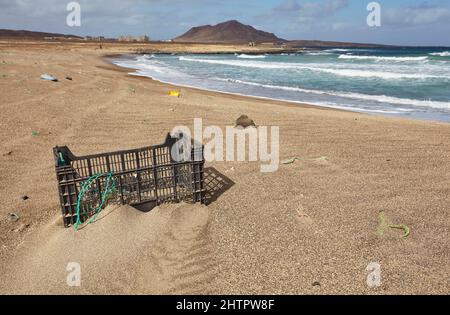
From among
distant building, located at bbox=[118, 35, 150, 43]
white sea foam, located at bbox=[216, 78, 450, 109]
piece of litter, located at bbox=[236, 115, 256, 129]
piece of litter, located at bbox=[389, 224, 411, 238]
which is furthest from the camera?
distant building, located at bbox=[118, 35, 150, 43]

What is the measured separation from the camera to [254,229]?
4.24 m

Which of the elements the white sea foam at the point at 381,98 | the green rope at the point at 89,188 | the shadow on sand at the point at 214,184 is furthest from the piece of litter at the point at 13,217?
the white sea foam at the point at 381,98

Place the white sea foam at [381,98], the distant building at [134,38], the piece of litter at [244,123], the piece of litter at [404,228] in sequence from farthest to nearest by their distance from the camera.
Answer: the distant building at [134,38]
the white sea foam at [381,98]
the piece of litter at [244,123]
the piece of litter at [404,228]

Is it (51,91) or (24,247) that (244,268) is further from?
(51,91)

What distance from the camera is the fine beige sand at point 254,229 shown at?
3.35 m

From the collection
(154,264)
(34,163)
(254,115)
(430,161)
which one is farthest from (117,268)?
(254,115)

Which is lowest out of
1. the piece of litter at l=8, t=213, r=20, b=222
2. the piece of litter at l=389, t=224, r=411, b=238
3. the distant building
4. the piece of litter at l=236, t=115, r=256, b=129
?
the piece of litter at l=389, t=224, r=411, b=238

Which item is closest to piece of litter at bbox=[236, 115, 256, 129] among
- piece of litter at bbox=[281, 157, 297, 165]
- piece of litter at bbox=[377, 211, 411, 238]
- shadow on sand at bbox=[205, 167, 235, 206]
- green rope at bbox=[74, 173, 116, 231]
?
piece of litter at bbox=[281, 157, 297, 165]

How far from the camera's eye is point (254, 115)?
35.3 feet

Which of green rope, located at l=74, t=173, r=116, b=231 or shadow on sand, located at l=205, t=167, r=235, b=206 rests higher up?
green rope, located at l=74, t=173, r=116, b=231

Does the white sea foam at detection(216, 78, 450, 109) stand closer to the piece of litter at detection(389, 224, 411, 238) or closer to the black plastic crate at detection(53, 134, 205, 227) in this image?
the piece of litter at detection(389, 224, 411, 238)

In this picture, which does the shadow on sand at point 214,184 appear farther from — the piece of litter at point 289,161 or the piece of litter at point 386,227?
the piece of litter at point 386,227

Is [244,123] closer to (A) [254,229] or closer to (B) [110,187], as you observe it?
(A) [254,229]

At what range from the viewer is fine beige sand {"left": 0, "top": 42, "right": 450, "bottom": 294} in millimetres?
3346
